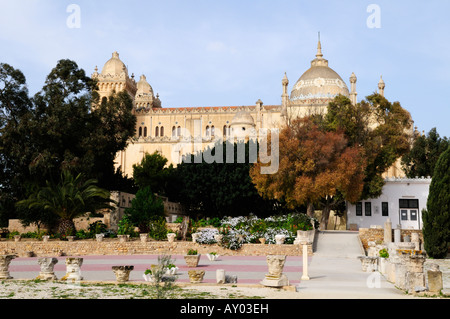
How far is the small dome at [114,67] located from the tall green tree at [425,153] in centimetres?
4443

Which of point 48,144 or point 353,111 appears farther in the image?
point 353,111

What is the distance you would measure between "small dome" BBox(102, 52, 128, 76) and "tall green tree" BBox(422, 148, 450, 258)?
5647cm

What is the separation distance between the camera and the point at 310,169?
30156 millimetres

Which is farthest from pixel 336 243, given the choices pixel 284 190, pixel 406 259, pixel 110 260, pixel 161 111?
pixel 161 111

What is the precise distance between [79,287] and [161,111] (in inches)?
2324

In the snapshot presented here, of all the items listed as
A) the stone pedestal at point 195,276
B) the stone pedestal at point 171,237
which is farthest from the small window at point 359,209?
the stone pedestal at point 195,276

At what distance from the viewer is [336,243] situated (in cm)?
2555

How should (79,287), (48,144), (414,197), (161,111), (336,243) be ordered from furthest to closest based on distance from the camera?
(161,111) < (414,197) < (48,144) < (336,243) < (79,287)

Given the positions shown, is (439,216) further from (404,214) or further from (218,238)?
(404,214)

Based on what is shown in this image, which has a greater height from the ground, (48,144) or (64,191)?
(48,144)

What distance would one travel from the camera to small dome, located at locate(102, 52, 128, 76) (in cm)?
7475

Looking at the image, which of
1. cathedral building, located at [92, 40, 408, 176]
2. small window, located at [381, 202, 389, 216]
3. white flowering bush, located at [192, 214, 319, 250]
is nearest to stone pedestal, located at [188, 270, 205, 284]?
white flowering bush, located at [192, 214, 319, 250]

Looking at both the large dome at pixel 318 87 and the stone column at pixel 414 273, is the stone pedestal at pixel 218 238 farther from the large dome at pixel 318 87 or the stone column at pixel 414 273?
A: the large dome at pixel 318 87
